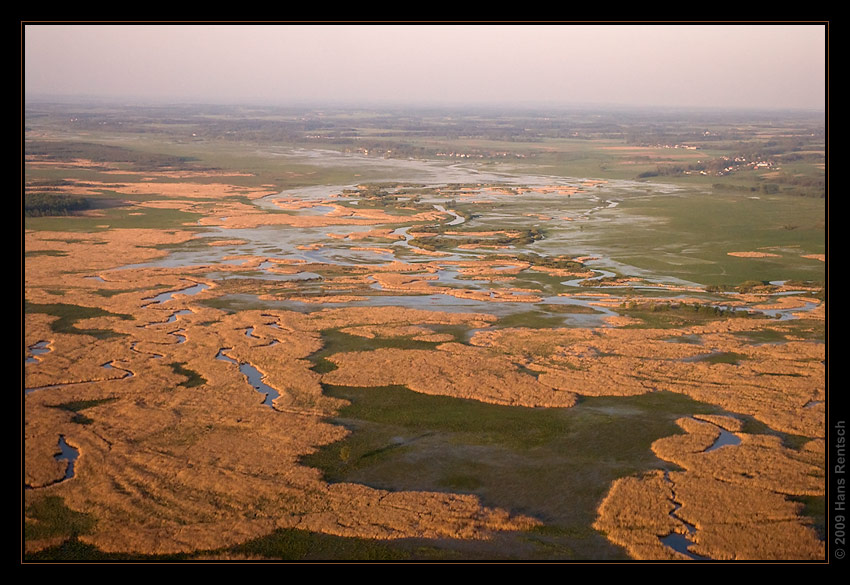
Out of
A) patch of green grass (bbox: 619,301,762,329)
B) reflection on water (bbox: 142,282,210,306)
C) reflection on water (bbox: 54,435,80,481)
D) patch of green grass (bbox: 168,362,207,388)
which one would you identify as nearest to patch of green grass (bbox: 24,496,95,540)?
reflection on water (bbox: 54,435,80,481)

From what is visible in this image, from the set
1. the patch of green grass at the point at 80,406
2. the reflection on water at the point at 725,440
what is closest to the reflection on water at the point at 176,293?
the patch of green grass at the point at 80,406

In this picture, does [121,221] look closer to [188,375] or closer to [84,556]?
[188,375]

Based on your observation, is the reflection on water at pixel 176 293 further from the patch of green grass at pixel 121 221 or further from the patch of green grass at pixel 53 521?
the patch of green grass at pixel 53 521

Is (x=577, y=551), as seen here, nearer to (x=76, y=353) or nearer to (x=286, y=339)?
(x=286, y=339)

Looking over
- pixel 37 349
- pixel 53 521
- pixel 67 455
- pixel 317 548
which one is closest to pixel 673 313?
pixel 317 548

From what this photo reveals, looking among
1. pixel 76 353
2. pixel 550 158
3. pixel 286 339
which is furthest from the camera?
pixel 550 158
